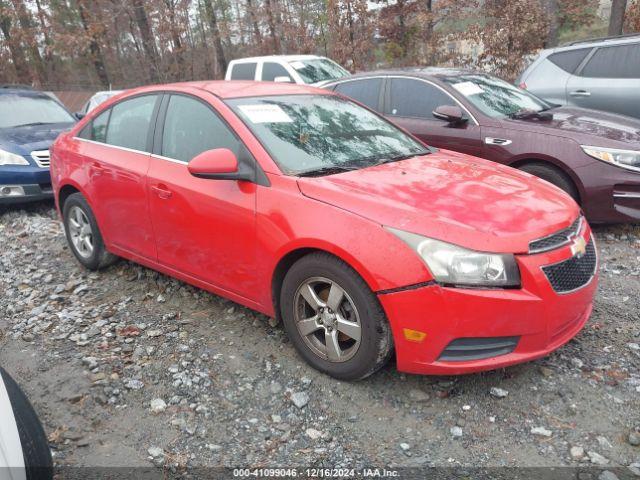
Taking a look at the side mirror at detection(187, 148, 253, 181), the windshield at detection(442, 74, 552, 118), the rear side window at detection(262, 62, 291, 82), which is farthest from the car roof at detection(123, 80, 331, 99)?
the rear side window at detection(262, 62, 291, 82)

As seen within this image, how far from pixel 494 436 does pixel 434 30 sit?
15.3 meters

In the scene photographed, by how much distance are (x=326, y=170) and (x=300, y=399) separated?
1331 mm

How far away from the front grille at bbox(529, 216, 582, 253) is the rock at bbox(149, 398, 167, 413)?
2.10 metres

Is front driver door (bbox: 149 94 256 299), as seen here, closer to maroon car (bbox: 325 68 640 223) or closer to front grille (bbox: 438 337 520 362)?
front grille (bbox: 438 337 520 362)

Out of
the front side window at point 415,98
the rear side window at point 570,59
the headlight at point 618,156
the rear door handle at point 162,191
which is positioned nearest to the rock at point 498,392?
the rear door handle at point 162,191

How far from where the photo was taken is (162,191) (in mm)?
3658

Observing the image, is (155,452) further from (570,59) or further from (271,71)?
(271,71)

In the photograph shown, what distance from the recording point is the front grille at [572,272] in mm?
2623

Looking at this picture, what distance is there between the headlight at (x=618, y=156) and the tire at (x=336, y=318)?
3140 millimetres

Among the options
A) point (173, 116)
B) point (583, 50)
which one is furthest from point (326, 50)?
point (173, 116)

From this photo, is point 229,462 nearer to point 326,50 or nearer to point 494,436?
point 494,436

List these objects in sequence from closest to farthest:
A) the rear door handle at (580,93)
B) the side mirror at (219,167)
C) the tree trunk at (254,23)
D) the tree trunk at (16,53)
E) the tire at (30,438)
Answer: the tire at (30,438), the side mirror at (219,167), the rear door handle at (580,93), the tree trunk at (254,23), the tree trunk at (16,53)

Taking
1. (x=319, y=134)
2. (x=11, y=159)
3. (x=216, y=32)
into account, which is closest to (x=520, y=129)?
(x=319, y=134)

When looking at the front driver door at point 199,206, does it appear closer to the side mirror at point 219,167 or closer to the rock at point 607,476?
the side mirror at point 219,167
